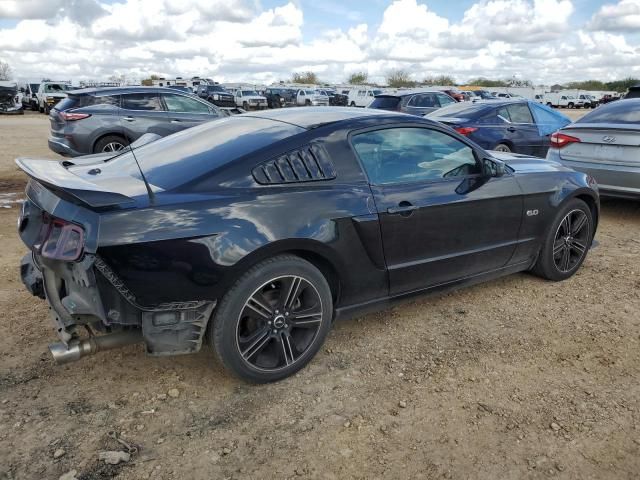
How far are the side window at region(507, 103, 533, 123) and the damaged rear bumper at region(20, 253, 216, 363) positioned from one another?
8104 mm

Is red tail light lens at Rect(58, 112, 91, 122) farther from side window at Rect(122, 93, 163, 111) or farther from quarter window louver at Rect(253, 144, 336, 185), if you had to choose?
quarter window louver at Rect(253, 144, 336, 185)

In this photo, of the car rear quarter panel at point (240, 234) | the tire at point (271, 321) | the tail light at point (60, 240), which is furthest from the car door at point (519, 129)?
the tail light at point (60, 240)

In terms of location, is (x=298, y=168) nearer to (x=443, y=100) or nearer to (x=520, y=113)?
(x=520, y=113)

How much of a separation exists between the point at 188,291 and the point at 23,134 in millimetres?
16948

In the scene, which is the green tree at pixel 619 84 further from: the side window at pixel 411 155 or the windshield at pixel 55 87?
the side window at pixel 411 155

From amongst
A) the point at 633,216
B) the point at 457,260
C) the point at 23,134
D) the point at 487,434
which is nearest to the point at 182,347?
the point at 487,434

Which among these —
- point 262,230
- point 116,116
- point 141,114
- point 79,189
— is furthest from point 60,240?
point 141,114

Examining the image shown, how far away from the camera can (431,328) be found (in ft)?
12.4

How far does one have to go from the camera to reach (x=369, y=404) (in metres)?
2.88

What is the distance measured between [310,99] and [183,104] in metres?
23.4

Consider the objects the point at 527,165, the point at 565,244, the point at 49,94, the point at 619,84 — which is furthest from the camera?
the point at 619,84

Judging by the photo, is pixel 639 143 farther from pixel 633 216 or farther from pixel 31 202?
pixel 31 202

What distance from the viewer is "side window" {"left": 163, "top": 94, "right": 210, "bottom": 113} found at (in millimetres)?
A: 10007

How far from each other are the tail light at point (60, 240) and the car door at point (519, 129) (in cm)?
790
